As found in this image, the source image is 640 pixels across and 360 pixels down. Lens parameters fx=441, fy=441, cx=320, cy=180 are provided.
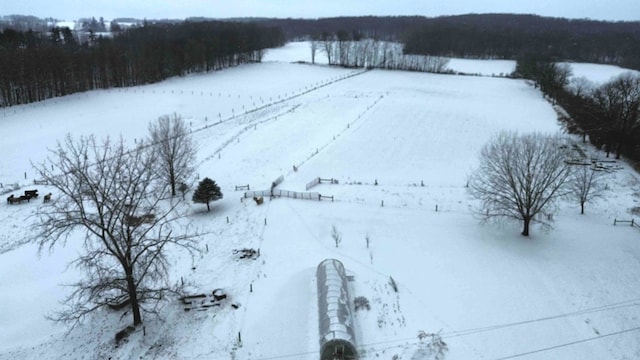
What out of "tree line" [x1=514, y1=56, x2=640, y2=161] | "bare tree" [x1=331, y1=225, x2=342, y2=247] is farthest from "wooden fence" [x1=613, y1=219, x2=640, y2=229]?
"bare tree" [x1=331, y1=225, x2=342, y2=247]

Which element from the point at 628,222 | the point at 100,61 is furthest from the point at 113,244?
the point at 100,61

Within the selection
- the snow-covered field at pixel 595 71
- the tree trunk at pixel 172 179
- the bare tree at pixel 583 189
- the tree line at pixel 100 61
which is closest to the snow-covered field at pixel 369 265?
the bare tree at pixel 583 189

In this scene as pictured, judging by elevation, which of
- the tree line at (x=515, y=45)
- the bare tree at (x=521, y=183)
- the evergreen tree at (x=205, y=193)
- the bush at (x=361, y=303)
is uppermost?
the tree line at (x=515, y=45)

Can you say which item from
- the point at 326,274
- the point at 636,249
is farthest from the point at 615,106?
the point at 326,274

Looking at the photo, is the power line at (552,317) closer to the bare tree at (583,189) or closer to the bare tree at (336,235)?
the bare tree at (336,235)

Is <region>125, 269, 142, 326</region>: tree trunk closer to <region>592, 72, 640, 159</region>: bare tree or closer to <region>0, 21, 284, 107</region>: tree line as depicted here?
<region>592, 72, 640, 159</region>: bare tree

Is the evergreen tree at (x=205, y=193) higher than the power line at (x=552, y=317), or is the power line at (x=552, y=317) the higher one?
the evergreen tree at (x=205, y=193)
